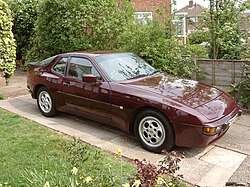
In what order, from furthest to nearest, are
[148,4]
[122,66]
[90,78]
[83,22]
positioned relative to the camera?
[148,4], [83,22], [122,66], [90,78]

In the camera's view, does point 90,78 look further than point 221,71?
No

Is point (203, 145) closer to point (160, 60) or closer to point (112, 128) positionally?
point (112, 128)

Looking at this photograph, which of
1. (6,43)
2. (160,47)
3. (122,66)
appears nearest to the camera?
(122,66)

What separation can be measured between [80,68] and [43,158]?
196 centimetres

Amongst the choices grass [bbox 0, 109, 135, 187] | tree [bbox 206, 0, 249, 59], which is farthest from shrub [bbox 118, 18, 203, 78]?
grass [bbox 0, 109, 135, 187]

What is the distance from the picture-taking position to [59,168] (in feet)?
11.7

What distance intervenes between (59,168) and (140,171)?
5.18 ft

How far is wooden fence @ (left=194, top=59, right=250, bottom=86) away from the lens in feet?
21.7

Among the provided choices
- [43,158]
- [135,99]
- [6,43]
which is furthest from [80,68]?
[6,43]

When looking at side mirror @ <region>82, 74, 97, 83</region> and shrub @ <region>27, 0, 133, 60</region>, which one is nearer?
side mirror @ <region>82, 74, 97, 83</region>

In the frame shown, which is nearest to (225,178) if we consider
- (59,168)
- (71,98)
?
(59,168)

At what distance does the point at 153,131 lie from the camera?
421 centimetres

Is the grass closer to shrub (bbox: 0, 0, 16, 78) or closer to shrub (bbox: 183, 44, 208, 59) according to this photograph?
shrub (bbox: 0, 0, 16, 78)

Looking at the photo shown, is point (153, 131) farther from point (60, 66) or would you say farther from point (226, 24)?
point (226, 24)
